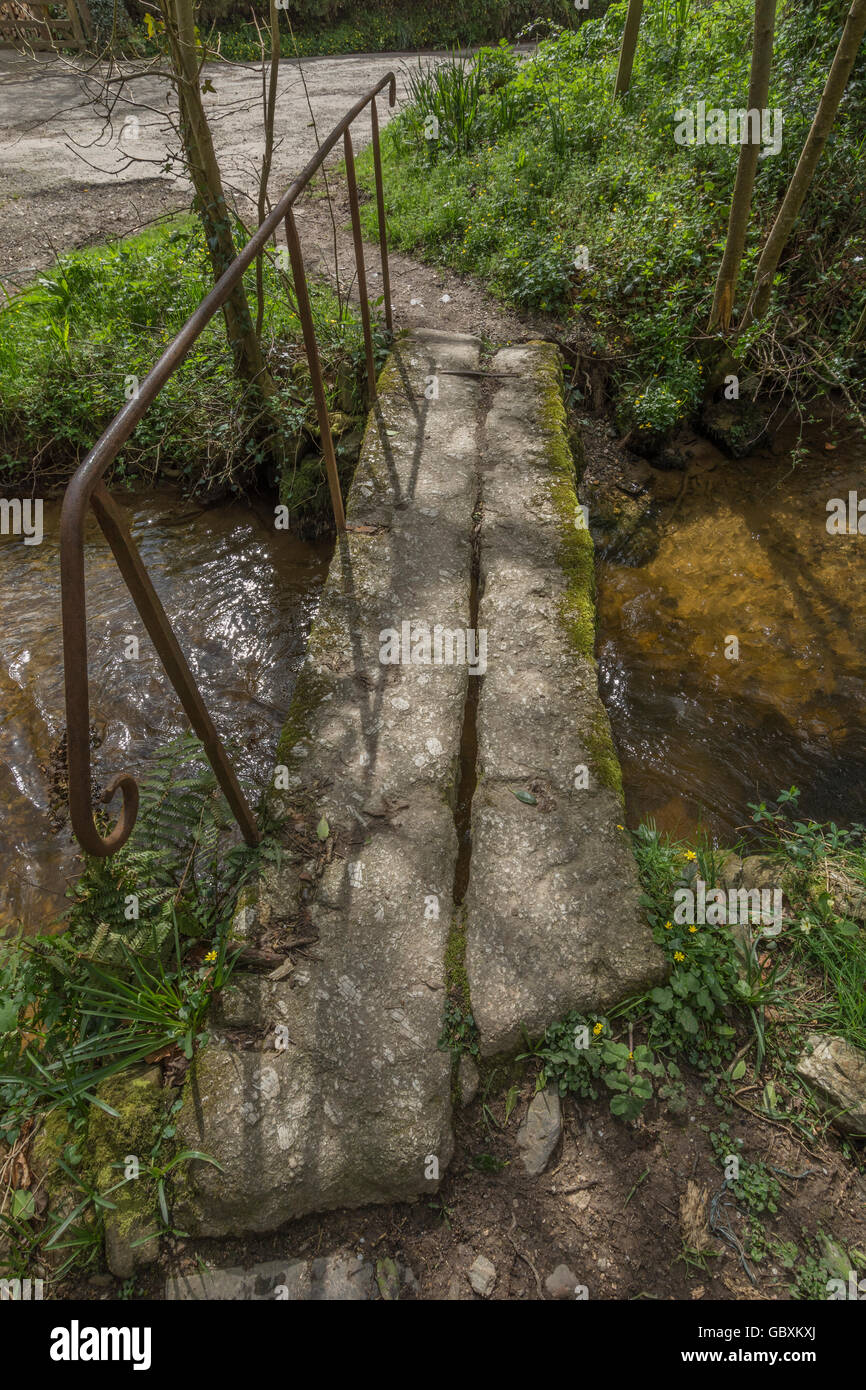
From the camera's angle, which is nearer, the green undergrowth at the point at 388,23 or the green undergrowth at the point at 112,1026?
the green undergrowth at the point at 112,1026

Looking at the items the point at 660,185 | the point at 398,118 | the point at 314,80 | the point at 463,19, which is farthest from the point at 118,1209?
the point at 463,19

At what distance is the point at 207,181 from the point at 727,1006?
3.89 m

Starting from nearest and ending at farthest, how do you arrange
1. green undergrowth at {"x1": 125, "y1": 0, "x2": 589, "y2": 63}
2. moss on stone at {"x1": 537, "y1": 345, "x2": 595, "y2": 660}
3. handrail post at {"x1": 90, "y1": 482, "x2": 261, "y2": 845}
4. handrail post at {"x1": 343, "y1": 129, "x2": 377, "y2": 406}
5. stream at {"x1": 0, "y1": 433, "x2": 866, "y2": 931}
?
handrail post at {"x1": 90, "y1": 482, "x2": 261, "y2": 845} < moss on stone at {"x1": 537, "y1": 345, "x2": 595, "y2": 660} < stream at {"x1": 0, "y1": 433, "x2": 866, "y2": 931} < handrail post at {"x1": 343, "y1": 129, "x2": 377, "y2": 406} < green undergrowth at {"x1": 125, "y1": 0, "x2": 589, "y2": 63}

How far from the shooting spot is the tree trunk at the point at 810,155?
10.6 feet

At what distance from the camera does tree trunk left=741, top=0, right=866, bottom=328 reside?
324cm

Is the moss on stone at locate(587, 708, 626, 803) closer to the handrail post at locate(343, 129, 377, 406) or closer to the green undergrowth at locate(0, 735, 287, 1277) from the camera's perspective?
the green undergrowth at locate(0, 735, 287, 1277)

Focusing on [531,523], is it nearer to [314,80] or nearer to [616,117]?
[616,117]

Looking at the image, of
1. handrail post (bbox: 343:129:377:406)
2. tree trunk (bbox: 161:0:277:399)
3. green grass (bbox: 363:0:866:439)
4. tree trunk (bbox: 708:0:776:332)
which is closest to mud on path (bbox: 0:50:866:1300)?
tree trunk (bbox: 161:0:277:399)

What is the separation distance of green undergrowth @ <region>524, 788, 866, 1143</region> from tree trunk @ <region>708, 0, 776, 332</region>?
3.35 m

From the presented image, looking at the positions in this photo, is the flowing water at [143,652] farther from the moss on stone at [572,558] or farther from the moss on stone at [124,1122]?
the moss on stone at [572,558]

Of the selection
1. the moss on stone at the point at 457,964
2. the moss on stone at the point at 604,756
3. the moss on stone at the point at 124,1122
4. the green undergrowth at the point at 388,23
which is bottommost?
the moss on stone at the point at 124,1122

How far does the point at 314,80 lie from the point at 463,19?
4.68 metres

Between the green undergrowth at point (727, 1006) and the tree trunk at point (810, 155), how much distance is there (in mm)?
3264

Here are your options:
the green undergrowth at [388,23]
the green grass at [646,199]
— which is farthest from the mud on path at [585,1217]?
the green undergrowth at [388,23]
